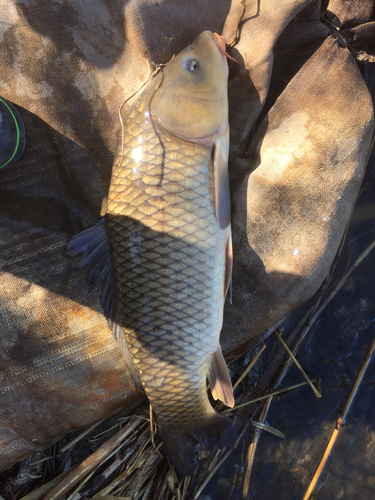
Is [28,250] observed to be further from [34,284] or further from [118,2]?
[118,2]

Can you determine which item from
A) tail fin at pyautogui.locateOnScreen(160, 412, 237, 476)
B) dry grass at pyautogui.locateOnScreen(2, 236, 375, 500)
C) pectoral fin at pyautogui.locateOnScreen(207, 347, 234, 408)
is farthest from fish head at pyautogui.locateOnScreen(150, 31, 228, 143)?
tail fin at pyautogui.locateOnScreen(160, 412, 237, 476)

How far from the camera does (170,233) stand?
1.65m

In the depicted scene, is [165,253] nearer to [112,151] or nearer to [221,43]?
[112,151]

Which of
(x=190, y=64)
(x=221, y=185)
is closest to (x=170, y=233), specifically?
(x=221, y=185)

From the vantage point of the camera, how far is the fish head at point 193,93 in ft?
5.63

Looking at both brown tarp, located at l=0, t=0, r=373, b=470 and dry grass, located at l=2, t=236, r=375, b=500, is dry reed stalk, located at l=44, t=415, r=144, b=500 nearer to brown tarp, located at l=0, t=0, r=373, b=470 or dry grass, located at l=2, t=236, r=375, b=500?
dry grass, located at l=2, t=236, r=375, b=500

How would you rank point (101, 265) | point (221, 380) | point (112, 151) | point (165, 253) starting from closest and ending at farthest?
point (165, 253)
point (101, 265)
point (221, 380)
point (112, 151)

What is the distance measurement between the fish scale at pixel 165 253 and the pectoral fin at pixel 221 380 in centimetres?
13

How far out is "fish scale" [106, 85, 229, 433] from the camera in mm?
1661

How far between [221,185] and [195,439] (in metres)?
1.53

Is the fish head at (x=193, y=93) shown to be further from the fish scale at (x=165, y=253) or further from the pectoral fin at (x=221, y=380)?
the pectoral fin at (x=221, y=380)

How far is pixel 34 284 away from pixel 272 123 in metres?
1.81

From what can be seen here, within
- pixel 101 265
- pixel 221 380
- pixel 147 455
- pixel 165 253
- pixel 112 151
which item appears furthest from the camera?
pixel 147 455

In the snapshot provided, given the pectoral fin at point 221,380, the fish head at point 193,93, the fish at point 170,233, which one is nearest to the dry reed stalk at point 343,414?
the pectoral fin at point 221,380
